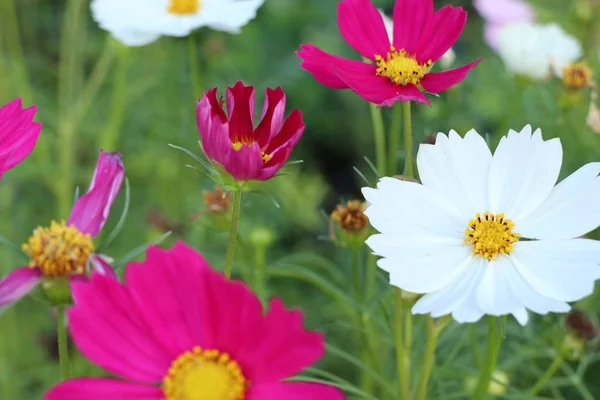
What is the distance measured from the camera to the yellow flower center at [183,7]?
80 centimetres

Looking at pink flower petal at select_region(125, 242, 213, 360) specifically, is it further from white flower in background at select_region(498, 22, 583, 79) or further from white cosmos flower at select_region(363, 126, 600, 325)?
white flower in background at select_region(498, 22, 583, 79)

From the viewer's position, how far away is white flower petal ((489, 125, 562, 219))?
49 cm

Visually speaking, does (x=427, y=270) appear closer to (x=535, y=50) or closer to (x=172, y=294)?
(x=172, y=294)

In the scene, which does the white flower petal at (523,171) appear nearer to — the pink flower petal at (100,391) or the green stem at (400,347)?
the green stem at (400,347)

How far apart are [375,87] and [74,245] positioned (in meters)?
0.21

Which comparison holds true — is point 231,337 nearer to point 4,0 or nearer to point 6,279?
point 6,279

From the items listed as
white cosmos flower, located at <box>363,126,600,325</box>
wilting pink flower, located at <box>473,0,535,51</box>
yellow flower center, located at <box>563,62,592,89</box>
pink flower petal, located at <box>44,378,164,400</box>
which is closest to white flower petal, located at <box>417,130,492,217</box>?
white cosmos flower, located at <box>363,126,600,325</box>

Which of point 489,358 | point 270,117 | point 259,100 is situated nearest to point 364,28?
point 270,117

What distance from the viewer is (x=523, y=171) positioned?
1.63 feet

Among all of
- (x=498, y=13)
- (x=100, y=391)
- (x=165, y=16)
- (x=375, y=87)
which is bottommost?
(x=100, y=391)

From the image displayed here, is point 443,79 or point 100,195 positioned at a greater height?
point 443,79

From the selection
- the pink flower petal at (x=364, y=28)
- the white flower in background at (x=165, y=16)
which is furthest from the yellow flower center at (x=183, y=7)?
the pink flower petal at (x=364, y=28)

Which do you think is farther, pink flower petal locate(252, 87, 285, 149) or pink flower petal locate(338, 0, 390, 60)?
pink flower petal locate(338, 0, 390, 60)

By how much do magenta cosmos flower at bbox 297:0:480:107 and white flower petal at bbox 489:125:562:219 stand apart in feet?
0.19
